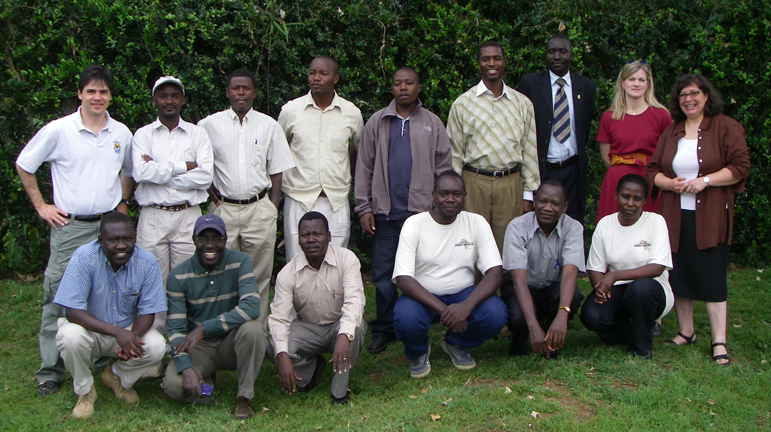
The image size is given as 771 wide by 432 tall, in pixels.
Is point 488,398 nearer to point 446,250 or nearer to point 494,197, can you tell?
point 446,250

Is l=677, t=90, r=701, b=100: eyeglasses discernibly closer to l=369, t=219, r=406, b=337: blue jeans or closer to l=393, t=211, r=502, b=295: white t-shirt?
l=393, t=211, r=502, b=295: white t-shirt

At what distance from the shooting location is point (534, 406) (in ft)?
13.5

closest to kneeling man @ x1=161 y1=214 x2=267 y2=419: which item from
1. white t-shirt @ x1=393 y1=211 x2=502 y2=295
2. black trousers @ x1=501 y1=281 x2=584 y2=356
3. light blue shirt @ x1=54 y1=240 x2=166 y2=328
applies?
Answer: light blue shirt @ x1=54 y1=240 x2=166 y2=328

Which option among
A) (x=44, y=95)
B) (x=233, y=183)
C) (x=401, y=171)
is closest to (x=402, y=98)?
(x=401, y=171)

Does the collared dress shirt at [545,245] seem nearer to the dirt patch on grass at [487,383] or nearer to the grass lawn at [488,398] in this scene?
the grass lawn at [488,398]

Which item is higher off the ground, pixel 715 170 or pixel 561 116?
pixel 561 116

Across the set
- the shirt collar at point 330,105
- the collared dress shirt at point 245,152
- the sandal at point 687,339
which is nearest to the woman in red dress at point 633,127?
the sandal at point 687,339

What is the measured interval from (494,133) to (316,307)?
199 centimetres

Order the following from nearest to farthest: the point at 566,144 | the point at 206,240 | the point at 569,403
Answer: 1. the point at 569,403
2. the point at 206,240
3. the point at 566,144

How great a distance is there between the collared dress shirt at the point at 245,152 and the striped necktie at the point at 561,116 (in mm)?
2184

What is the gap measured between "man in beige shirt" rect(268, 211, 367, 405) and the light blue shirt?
2.60ft

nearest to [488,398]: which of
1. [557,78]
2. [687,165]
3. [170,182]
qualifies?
[687,165]

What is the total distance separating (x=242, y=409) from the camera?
4.24 metres

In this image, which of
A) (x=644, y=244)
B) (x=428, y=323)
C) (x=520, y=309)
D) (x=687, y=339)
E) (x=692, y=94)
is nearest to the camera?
(x=428, y=323)
